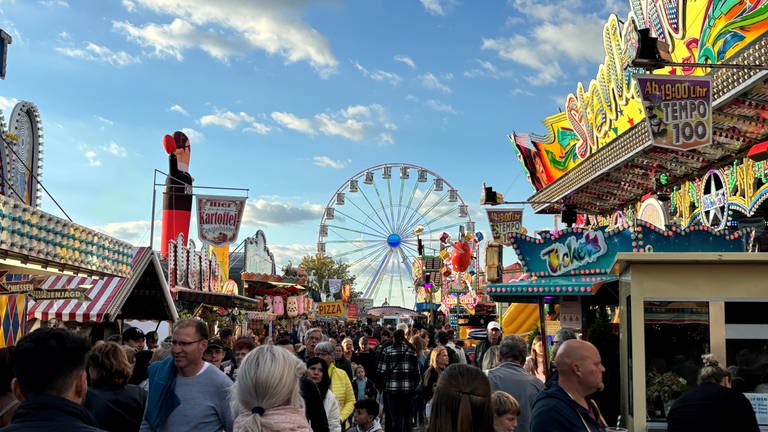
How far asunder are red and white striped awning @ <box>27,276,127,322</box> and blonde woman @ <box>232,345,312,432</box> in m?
10.1

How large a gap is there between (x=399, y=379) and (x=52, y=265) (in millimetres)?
4224

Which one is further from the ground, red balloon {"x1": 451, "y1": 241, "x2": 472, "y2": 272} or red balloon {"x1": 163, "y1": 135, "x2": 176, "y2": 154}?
red balloon {"x1": 163, "y1": 135, "x2": 176, "y2": 154}

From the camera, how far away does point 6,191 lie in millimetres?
15148

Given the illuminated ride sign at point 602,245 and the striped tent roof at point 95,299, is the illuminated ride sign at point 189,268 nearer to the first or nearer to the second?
the striped tent roof at point 95,299

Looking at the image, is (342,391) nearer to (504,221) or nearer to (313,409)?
(313,409)

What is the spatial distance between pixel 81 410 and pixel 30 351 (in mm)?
254

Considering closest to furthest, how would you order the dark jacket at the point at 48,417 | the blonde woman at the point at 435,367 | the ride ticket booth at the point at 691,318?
the dark jacket at the point at 48,417, the ride ticket booth at the point at 691,318, the blonde woman at the point at 435,367

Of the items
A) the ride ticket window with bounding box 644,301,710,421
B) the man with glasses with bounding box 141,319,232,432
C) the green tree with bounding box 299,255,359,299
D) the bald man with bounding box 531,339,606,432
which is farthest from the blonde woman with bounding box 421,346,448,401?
the green tree with bounding box 299,255,359,299

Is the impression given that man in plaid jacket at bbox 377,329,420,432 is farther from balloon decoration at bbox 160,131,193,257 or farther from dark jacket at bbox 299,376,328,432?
balloon decoration at bbox 160,131,193,257

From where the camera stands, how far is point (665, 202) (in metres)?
18.3

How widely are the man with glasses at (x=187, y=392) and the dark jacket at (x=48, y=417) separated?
6.00 ft

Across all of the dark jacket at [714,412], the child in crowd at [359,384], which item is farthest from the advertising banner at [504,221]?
the dark jacket at [714,412]

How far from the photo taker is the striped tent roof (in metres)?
12.7

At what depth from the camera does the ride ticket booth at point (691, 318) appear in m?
7.47
